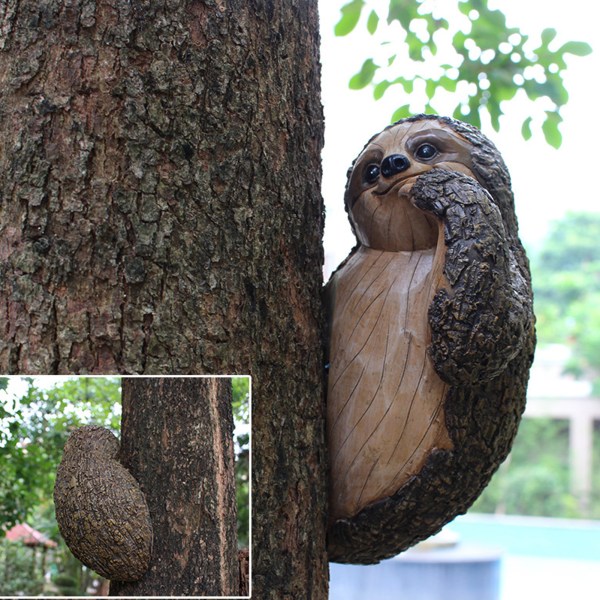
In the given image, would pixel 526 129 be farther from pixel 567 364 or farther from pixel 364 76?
pixel 567 364

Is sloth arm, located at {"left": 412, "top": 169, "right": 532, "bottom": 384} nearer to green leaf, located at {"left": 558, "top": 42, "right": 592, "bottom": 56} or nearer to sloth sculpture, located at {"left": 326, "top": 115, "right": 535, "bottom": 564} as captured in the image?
sloth sculpture, located at {"left": 326, "top": 115, "right": 535, "bottom": 564}

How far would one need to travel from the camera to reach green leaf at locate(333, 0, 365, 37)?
2.11 meters

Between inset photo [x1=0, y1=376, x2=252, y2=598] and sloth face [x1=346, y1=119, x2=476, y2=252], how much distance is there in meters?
0.39

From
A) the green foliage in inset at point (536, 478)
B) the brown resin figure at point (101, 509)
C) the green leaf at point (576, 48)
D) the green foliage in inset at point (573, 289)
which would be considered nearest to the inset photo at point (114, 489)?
the brown resin figure at point (101, 509)

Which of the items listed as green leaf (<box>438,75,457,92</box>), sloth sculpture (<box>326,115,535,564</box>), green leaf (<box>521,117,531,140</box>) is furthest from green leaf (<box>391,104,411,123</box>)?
sloth sculpture (<box>326,115,535,564</box>)

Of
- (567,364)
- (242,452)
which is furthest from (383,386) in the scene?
(567,364)

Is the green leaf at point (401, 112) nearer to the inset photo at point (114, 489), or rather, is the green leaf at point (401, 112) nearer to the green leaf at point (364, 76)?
the green leaf at point (364, 76)

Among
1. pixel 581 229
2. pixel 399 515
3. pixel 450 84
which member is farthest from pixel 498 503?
pixel 399 515

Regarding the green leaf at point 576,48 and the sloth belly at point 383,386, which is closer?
the sloth belly at point 383,386

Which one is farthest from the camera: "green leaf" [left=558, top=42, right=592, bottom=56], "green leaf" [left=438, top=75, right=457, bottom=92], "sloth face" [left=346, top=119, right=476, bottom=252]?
"green leaf" [left=438, top=75, right=457, bottom=92]

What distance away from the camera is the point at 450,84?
219 centimetres

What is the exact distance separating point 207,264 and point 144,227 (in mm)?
93

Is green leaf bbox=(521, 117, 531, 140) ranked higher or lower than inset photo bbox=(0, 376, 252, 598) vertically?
higher

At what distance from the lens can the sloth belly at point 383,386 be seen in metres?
1.07
